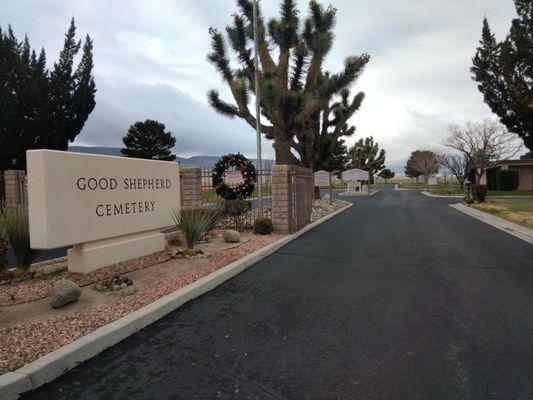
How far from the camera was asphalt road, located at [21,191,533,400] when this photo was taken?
3467mm

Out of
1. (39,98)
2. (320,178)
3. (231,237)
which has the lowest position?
(231,237)

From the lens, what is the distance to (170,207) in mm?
9430

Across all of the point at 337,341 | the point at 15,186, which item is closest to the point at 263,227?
the point at 337,341

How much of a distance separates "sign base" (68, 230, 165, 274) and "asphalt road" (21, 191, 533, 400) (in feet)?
7.07

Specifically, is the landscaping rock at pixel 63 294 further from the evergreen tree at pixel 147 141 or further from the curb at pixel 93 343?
the evergreen tree at pixel 147 141

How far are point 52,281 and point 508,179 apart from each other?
44.8 m

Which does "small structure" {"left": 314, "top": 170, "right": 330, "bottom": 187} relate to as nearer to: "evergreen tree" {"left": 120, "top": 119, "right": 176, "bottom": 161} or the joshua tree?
the joshua tree

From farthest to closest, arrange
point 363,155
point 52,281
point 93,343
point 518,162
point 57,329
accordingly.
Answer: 1. point 363,155
2. point 518,162
3. point 52,281
4. point 57,329
5. point 93,343

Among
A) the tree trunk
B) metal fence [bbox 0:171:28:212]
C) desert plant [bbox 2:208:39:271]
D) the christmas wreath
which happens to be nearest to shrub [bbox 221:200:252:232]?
the christmas wreath

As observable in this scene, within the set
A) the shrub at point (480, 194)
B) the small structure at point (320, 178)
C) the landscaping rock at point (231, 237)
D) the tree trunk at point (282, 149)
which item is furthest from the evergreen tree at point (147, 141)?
the landscaping rock at point (231, 237)

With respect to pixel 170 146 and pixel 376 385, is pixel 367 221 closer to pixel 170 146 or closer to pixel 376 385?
pixel 376 385

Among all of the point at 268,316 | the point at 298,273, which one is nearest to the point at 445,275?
the point at 298,273

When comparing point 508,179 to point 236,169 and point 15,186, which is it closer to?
point 236,169

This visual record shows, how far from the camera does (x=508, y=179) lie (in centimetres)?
4256
